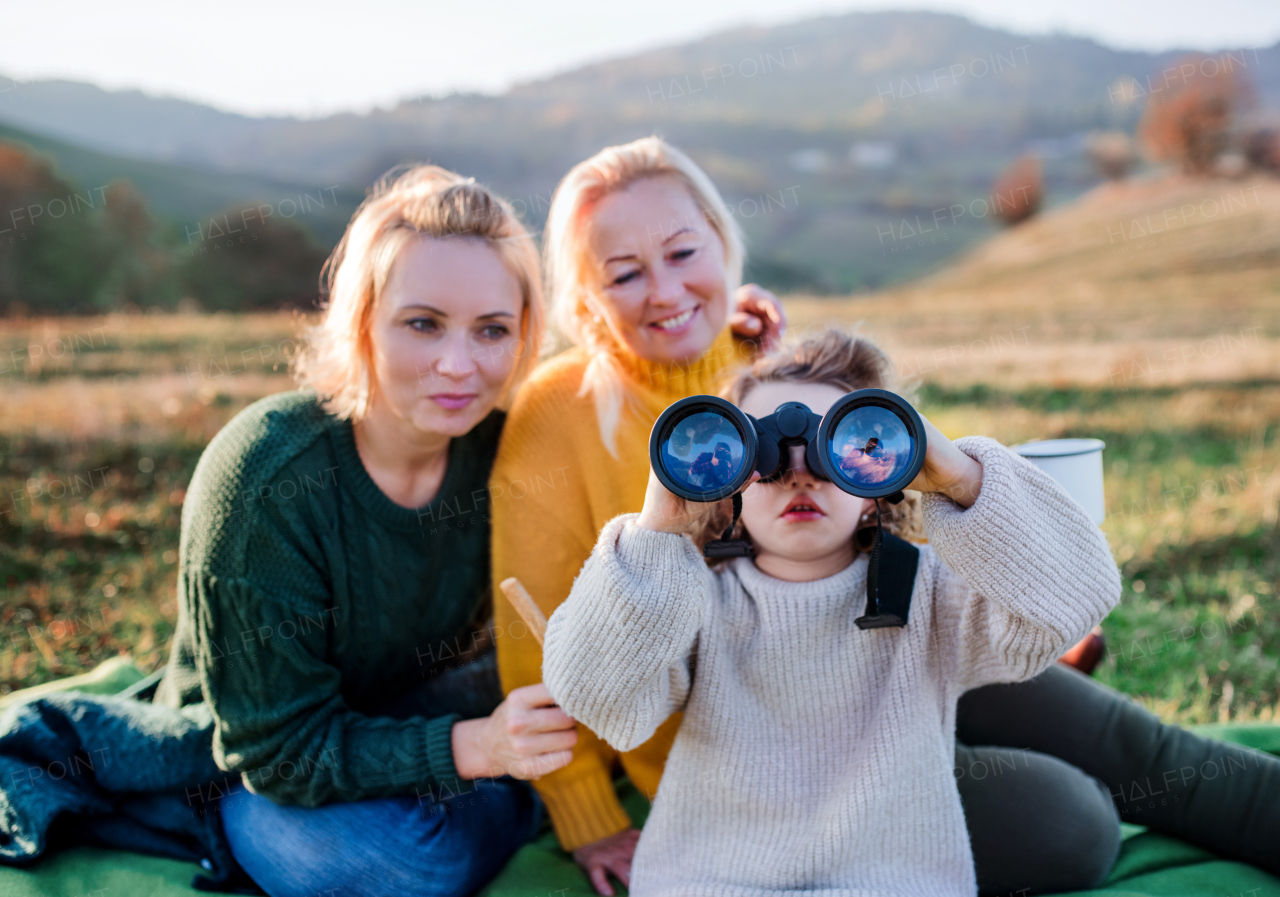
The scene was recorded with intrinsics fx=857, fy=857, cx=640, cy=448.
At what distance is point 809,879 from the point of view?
167cm

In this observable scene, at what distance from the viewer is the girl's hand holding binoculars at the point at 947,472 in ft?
4.82

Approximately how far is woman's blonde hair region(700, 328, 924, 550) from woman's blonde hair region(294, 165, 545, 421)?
655mm

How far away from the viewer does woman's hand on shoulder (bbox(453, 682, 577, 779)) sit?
1896 millimetres

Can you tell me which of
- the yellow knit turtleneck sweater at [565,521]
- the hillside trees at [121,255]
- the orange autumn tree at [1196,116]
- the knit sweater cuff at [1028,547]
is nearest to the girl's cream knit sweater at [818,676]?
the knit sweater cuff at [1028,547]

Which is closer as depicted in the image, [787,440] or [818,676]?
[787,440]

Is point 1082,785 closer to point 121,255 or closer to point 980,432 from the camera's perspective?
point 980,432

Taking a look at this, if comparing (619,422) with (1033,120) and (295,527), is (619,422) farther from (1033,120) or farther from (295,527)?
(1033,120)

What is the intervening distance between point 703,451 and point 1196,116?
177 ft

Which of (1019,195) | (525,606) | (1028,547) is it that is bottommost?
(525,606)

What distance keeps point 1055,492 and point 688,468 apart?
2.17 ft

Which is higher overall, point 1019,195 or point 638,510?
point 1019,195

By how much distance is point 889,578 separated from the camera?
1656 millimetres

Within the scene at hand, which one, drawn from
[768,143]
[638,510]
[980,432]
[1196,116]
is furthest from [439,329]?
[768,143]

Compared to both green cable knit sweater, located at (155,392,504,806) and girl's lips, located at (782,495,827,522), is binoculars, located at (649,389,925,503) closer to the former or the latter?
girl's lips, located at (782,495,827,522)
